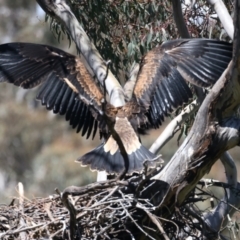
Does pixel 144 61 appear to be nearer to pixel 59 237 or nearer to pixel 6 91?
pixel 59 237

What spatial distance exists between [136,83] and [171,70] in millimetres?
270

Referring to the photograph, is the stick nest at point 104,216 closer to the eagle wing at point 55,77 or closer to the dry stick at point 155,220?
the dry stick at point 155,220

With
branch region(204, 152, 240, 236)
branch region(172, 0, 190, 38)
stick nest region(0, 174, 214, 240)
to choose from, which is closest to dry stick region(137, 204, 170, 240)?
stick nest region(0, 174, 214, 240)

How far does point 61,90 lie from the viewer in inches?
247

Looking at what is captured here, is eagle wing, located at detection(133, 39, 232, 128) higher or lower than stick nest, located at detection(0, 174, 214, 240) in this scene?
higher

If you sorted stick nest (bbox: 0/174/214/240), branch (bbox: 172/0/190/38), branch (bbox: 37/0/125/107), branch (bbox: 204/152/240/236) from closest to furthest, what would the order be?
stick nest (bbox: 0/174/214/240), branch (bbox: 172/0/190/38), branch (bbox: 204/152/240/236), branch (bbox: 37/0/125/107)

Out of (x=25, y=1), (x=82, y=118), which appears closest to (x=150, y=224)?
(x=82, y=118)

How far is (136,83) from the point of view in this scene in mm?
6148

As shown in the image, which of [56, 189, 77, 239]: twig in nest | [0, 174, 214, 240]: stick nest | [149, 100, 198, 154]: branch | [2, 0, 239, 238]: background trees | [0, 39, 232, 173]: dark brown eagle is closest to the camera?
[56, 189, 77, 239]: twig in nest

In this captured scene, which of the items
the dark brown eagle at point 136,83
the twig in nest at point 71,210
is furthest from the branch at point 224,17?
the twig in nest at point 71,210

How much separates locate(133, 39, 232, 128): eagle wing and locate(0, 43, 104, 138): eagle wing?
0.38 metres

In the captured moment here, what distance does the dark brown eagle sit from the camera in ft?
19.5

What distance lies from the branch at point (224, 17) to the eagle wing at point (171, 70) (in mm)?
215

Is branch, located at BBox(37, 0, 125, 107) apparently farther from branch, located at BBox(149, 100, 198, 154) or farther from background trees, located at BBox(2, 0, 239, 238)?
branch, located at BBox(149, 100, 198, 154)
